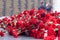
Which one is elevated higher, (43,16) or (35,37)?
(43,16)

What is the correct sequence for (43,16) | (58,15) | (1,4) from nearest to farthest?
(43,16)
(58,15)
(1,4)

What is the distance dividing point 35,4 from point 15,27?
2553mm

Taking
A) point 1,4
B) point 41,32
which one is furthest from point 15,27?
point 1,4

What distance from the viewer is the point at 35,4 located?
3.56m

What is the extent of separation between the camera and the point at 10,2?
3561 millimetres

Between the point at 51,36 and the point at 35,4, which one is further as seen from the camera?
the point at 35,4

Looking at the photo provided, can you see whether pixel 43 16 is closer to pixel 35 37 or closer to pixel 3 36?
pixel 35 37

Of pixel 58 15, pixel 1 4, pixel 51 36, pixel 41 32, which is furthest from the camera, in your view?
pixel 1 4

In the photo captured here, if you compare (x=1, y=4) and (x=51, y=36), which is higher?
(x=1, y=4)

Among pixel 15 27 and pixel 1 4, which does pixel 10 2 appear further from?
pixel 15 27

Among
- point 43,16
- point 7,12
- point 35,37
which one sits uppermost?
point 7,12

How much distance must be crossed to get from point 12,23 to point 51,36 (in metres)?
0.34

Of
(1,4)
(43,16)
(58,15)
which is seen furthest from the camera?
(1,4)

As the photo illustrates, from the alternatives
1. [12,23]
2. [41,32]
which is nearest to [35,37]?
[41,32]
